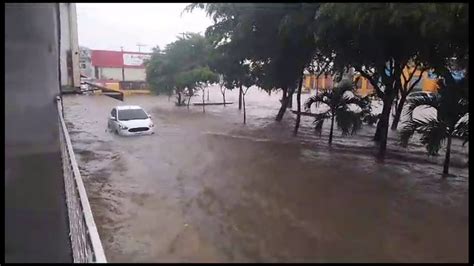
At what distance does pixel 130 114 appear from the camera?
10766mm

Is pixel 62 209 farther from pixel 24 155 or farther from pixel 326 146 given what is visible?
pixel 326 146

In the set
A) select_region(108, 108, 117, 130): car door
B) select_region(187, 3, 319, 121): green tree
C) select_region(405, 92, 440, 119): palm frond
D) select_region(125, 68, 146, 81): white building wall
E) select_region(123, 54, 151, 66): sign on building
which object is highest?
select_region(187, 3, 319, 121): green tree

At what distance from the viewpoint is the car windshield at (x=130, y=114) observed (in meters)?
10.6

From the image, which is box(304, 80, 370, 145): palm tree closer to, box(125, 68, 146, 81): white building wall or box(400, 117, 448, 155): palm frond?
box(400, 117, 448, 155): palm frond

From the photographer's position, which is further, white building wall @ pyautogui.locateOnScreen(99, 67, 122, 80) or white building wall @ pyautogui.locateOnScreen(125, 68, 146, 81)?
white building wall @ pyautogui.locateOnScreen(125, 68, 146, 81)

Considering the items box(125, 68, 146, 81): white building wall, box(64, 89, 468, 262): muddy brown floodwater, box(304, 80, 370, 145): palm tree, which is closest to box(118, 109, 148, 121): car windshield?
box(64, 89, 468, 262): muddy brown floodwater

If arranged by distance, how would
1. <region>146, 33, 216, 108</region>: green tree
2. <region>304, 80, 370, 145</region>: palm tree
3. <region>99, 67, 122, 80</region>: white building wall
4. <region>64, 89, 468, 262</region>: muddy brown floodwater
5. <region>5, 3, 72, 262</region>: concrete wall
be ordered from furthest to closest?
<region>146, 33, 216, 108</region>: green tree → <region>99, 67, 122, 80</region>: white building wall → <region>304, 80, 370, 145</region>: palm tree → <region>64, 89, 468, 262</region>: muddy brown floodwater → <region>5, 3, 72, 262</region>: concrete wall

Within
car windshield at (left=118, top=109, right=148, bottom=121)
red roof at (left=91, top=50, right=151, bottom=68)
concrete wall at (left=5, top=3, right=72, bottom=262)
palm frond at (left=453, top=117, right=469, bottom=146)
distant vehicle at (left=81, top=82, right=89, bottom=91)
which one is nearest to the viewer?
concrete wall at (left=5, top=3, right=72, bottom=262)

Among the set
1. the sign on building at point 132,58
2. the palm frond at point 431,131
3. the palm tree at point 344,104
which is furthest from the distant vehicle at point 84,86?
the palm frond at point 431,131

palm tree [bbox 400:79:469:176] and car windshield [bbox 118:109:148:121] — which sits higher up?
palm tree [bbox 400:79:469:176]

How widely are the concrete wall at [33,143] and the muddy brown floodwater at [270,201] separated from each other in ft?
1.81

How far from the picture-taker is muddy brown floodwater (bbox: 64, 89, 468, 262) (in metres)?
3.73

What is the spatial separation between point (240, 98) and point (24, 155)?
1254cm

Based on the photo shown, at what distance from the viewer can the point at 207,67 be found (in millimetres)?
14422
